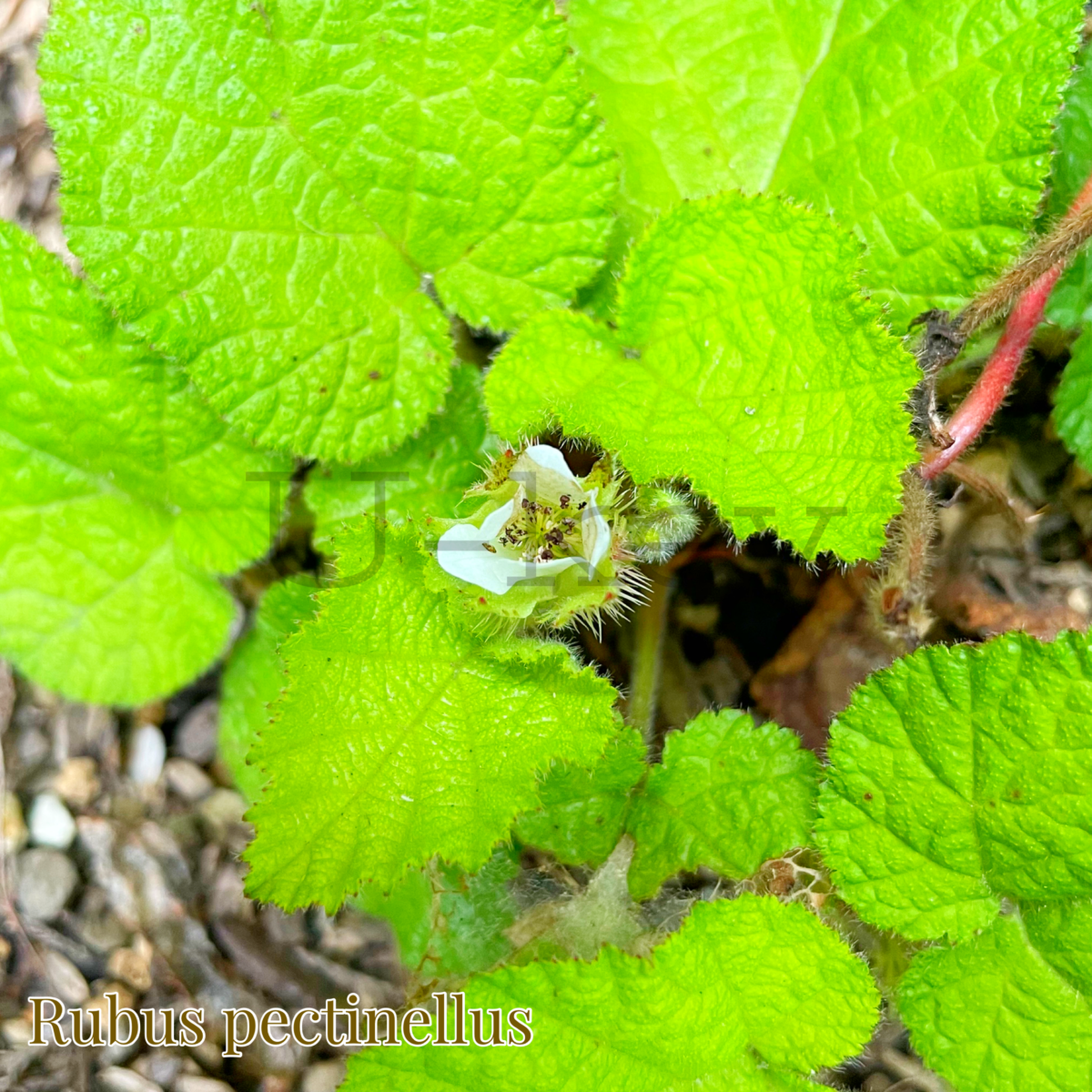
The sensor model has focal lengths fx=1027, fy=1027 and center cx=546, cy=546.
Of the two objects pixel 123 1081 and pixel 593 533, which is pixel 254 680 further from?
pixel 593 533

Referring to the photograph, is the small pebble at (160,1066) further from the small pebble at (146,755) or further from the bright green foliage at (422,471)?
the bright green foliage at (422,471)

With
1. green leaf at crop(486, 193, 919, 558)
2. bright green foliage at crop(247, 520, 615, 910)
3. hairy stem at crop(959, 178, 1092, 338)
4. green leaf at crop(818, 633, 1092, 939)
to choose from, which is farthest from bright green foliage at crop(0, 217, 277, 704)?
hairy stem at crop(959, 178, 1092, 338)

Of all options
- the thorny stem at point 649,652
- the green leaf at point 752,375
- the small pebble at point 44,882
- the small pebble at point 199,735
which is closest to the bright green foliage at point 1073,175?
the green leaf at point 752,375

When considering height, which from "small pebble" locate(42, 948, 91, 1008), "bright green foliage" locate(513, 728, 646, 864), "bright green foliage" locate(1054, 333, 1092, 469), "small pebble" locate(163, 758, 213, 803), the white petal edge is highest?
"bright green foliage" locate(1054, 333, 1092, 469)

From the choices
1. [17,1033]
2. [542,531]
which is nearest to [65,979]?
[17,1033]

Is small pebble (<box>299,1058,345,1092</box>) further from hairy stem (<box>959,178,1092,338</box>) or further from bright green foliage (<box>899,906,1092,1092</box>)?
hairy stem (<box>959,178,1092,338</box>)

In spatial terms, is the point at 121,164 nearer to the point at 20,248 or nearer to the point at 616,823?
the point at 20,248
